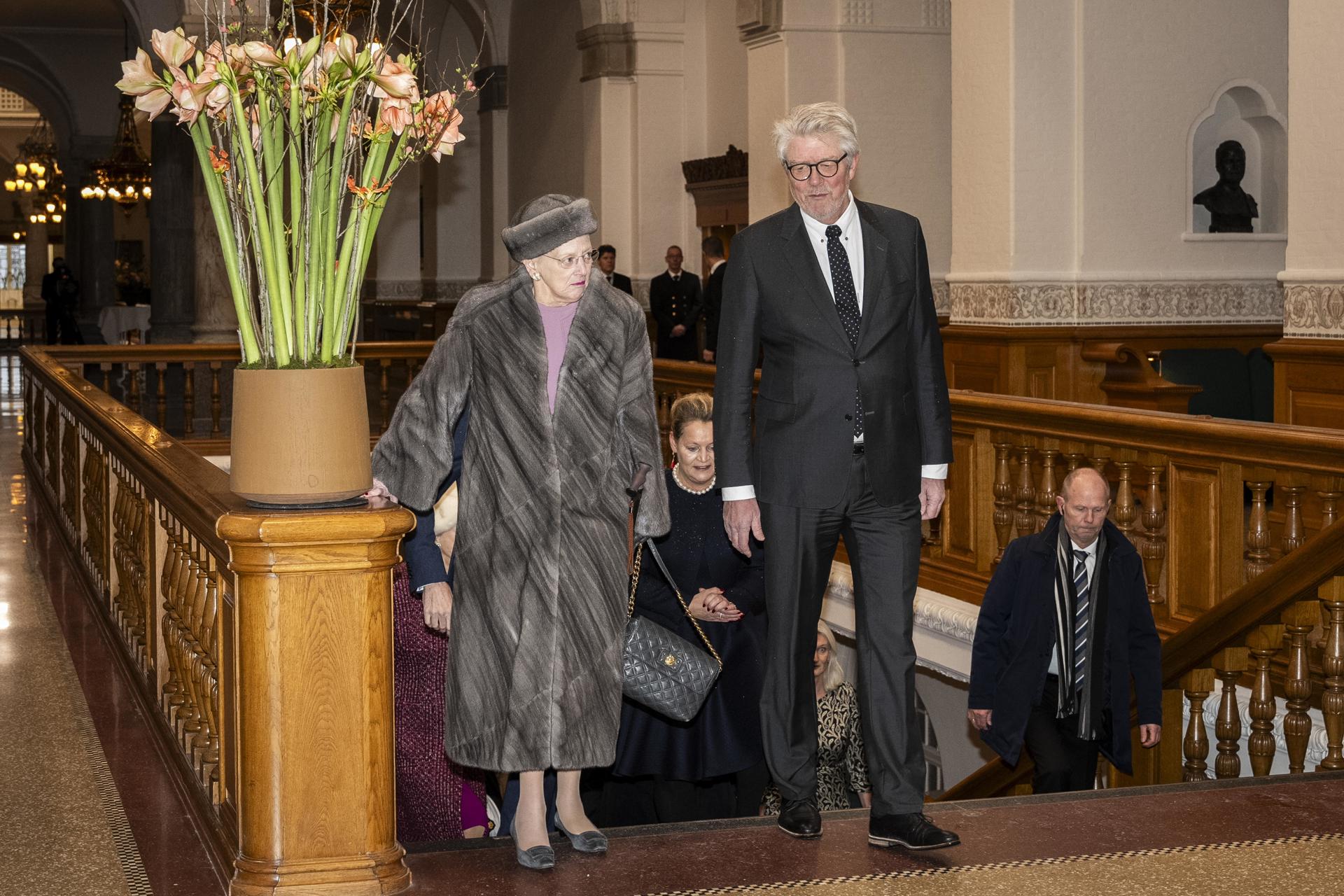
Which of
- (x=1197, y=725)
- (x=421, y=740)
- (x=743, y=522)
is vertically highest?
(x=743, y=522)

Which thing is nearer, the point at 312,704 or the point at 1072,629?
the point at 312,704

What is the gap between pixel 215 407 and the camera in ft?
41.6

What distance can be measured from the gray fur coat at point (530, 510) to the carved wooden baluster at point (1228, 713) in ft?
7.72

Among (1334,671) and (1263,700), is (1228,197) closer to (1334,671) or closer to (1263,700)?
(1263,700)

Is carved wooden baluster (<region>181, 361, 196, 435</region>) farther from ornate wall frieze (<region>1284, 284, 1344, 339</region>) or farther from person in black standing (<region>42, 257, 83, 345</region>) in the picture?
person in black standing (<region>42, 257, 83, 345</region>)

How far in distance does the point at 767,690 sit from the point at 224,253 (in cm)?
150

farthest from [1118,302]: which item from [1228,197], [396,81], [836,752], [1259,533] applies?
[396,81]

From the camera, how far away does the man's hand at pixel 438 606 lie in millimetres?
3615

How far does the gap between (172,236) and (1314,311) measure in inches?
450

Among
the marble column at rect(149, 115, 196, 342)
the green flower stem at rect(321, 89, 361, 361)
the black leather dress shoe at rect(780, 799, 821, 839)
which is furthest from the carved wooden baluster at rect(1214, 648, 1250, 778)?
the marble column at rect(149, 115, 196, 342)

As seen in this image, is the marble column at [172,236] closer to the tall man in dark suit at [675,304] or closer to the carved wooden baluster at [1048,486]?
the tall man in dark suit at [675,304]

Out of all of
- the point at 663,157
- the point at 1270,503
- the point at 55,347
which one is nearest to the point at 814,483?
the point at 1270,503

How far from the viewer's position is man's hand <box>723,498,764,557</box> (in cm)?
356

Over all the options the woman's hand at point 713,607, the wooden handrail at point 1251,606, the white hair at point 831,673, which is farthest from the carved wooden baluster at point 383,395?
the woman's hand at point 713,607
